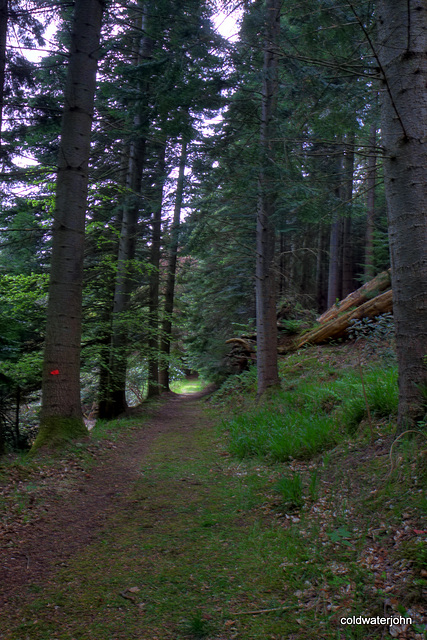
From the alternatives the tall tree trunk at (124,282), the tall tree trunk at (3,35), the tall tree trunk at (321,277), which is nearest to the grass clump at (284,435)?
the tall tree trunk at (124,282)

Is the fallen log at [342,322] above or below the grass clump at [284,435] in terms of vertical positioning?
above

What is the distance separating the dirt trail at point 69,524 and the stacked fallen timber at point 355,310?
22.4ft

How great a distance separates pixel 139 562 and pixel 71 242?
4.96 meters

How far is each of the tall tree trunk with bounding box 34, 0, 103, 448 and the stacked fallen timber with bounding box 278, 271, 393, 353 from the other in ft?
23.2

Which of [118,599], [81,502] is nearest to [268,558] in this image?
[118,599]

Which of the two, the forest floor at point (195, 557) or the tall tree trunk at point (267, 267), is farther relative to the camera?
the tall tree trunk at point (267, 267)

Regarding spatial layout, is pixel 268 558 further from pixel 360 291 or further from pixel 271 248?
pixel 360 291

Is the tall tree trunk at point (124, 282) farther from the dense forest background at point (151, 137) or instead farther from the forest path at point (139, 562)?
the forest path at point (139, 562)

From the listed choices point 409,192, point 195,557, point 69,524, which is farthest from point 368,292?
point 69,524

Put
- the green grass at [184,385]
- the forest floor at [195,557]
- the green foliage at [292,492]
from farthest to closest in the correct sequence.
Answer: the green grass at [184,385], the green foliage at [292,492], the forest floor at [195,557]

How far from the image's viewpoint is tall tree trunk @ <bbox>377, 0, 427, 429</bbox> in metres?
3.51

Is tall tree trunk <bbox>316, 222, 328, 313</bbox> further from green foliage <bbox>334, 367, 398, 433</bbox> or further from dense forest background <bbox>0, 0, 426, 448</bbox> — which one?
green foliage <bbox>334, 367, 398, 433</bbox>

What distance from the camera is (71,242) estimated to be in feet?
20.7

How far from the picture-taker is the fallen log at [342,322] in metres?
10.0
